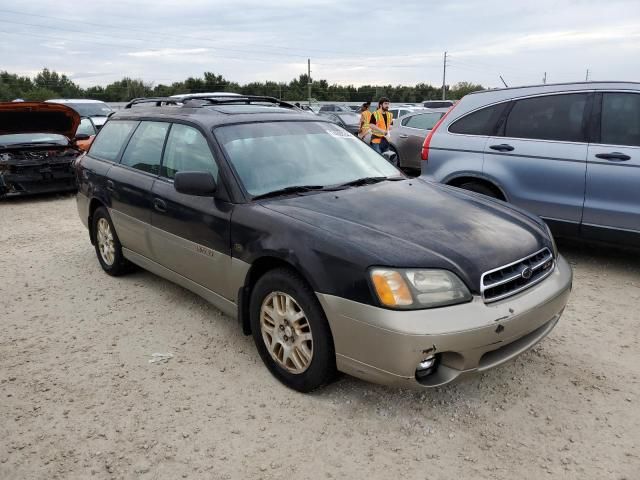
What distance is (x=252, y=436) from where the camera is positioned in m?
2.64

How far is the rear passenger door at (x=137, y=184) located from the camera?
413cm

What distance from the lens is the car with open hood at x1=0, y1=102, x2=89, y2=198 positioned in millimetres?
8688

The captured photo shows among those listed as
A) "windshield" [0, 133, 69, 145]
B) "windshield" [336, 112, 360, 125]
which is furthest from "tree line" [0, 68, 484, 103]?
"windshield" [0, 133, 69, 145]

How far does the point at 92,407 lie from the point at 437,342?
1956 mm

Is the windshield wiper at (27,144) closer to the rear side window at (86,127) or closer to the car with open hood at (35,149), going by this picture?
the car with open hood at (35,149)

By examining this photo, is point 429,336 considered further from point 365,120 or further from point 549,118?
point 365,120

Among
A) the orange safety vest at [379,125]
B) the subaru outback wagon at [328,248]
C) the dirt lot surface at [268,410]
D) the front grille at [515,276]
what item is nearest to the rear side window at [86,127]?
the orange safety vest at [379,125]

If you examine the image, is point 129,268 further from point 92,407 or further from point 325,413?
point 325,413

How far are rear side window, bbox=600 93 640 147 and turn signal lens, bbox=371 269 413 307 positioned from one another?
3.32 metres

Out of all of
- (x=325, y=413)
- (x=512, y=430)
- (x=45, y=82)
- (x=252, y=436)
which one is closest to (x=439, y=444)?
(x=512, y=430)

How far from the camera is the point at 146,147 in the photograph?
4332mm

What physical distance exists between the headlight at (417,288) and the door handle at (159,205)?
2000 millimetres

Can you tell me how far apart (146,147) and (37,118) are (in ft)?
19.3

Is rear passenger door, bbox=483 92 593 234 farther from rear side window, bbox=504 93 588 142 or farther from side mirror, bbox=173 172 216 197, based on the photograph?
side mirror, bbox=173 172 216 197
